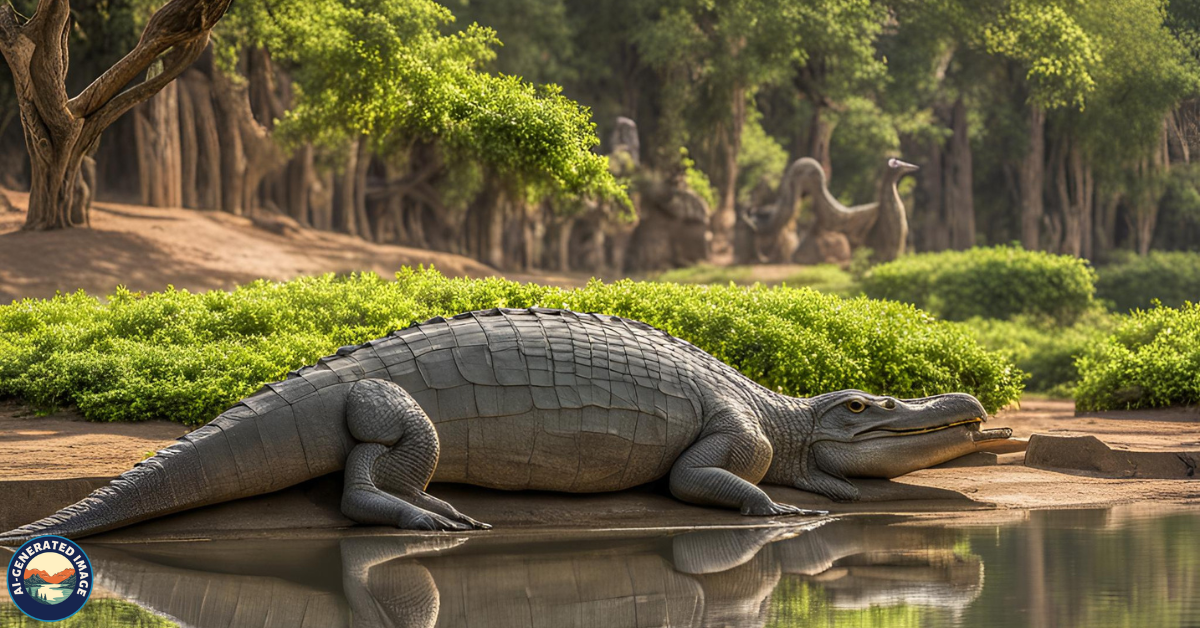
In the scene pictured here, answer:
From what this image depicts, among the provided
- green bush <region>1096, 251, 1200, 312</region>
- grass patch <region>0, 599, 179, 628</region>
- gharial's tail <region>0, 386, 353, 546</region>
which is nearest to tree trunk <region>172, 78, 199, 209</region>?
green bush <region>1096, 251, 1200, 312</region>

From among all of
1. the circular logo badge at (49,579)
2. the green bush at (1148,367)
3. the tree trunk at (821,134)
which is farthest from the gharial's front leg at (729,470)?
the tree trunk at (821,134)

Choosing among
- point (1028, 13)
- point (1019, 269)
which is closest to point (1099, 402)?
point (1019, 269)

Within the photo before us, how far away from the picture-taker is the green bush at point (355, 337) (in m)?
8.95

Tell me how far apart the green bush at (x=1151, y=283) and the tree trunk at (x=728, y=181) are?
10.6 m

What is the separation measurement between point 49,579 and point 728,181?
3149 centimetres

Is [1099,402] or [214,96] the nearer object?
[1099,402]

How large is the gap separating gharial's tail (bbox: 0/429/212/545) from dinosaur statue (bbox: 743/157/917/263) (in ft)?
83.3

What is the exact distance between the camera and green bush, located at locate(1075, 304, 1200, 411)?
11.5 m

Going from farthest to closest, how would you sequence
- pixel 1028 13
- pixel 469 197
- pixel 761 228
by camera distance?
1. pixel 761 228
2. pixel 469 197
3. pixel 1028 13

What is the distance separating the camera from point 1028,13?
24.9 m

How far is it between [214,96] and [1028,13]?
16.5 meters

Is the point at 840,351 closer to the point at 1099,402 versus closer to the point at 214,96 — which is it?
the point at 1099,402

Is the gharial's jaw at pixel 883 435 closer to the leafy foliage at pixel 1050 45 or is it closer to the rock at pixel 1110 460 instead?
the rock at pixel 1110 460

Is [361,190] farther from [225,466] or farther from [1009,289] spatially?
[225,466]
